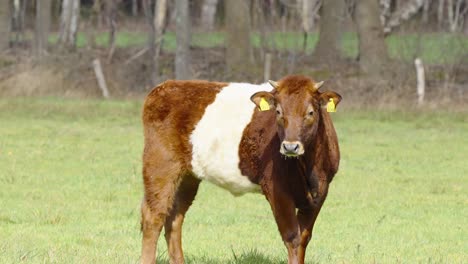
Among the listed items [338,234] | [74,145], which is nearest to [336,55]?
[74,145]

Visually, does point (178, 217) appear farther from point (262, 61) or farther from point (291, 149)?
point (262, 61)

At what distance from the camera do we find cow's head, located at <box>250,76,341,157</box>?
8273 mm

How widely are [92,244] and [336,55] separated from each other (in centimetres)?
2403

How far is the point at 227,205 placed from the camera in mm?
13516

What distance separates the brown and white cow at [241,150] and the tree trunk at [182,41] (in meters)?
22.6

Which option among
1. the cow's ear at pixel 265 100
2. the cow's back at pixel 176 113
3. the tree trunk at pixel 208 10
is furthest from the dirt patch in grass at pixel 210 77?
the tree trunk at pixel 208 10

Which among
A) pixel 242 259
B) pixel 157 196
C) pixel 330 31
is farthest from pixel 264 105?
pixel 330 31

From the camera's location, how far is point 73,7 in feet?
156

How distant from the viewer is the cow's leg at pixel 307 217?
858 cm

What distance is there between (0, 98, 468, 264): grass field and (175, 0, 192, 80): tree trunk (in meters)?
8.88

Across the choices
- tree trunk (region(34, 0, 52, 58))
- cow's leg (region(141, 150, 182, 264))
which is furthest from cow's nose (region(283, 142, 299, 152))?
tree trunk (region(34, 0, 52, 58))

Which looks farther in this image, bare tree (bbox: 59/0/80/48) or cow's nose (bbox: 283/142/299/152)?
bare tree (bbox: 59/0/80/48)

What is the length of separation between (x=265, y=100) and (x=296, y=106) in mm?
280

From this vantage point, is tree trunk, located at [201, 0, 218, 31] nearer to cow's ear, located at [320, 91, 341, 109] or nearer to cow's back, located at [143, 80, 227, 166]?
cow's back, located at [143, 80, 227, 166]
